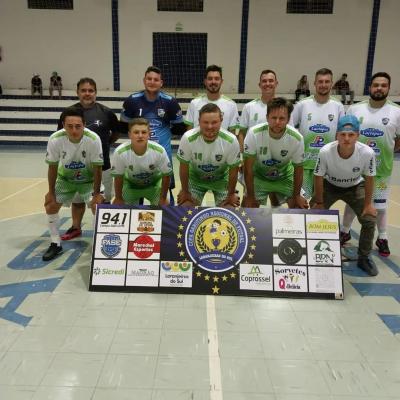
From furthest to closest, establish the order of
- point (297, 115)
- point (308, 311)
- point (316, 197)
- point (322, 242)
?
1. point (297, 115)
2. point (316, 197)
3. point (322, 242)
4. point (308, 311)

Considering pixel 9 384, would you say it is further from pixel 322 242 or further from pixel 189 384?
pixel 322 242

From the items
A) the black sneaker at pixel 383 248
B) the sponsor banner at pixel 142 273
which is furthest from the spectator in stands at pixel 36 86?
the black sneaker at pixel 383 248

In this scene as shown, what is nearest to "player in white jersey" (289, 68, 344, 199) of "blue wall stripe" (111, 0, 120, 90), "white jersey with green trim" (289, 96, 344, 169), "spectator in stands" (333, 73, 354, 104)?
"white jersey with green trim" (289, 96, 344, 169)

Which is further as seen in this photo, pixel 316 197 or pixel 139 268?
pixel 316 197

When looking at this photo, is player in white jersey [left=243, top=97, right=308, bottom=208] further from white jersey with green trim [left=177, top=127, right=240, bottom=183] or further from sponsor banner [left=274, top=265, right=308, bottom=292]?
sponsor banner [left=274, top=265, right=308, bottom=292]

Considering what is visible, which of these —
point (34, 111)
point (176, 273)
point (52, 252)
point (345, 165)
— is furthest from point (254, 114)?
point (34, 111)

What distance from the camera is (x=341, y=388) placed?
2.56m

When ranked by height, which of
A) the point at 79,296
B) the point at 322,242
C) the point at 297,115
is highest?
the point at 297,115

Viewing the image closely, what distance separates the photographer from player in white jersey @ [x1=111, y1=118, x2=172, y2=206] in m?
4.23

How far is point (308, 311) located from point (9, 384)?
2.39 meters

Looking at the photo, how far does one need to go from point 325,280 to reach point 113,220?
83.0 inches

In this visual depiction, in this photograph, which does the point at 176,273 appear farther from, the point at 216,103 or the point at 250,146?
the point at 216,103

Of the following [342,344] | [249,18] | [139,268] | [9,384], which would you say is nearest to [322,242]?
[342,344]

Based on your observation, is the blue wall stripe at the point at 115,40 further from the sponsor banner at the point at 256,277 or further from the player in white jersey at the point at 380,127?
the sponsor banner at the point at 256,277
